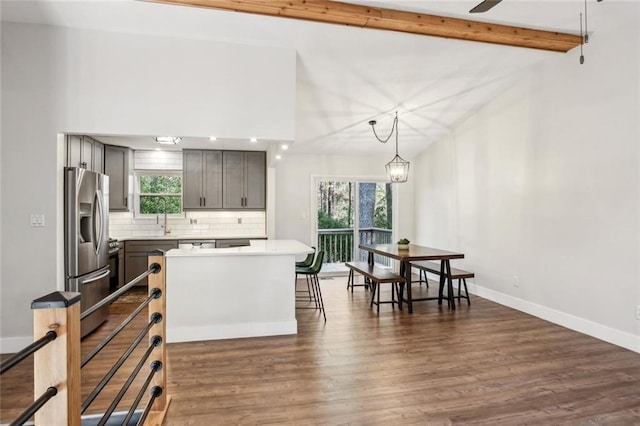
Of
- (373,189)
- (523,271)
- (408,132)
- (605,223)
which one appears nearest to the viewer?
(605,223)

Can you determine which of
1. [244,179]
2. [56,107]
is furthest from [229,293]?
[244,179]

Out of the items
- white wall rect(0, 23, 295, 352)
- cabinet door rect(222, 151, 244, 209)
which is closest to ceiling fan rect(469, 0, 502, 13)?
white wall rect(0, 23, 295, 352)

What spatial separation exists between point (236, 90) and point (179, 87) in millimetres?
563

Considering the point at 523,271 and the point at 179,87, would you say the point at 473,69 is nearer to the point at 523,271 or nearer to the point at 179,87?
the point at 523,271

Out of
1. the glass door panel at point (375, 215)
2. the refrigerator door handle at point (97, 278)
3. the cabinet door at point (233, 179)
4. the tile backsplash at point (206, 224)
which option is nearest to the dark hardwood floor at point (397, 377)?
the refrigerator door handle at point (97, 278)

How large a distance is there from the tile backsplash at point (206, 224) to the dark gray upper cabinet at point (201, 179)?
0.34 metres

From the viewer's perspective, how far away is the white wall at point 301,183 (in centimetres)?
683

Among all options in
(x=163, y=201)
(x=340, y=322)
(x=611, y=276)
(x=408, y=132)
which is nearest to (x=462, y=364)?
(x=340, y=322)

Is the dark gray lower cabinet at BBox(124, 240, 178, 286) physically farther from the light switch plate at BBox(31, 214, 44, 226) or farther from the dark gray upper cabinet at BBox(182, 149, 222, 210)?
the light switch plate at BBox(31, 214, 44, 226)

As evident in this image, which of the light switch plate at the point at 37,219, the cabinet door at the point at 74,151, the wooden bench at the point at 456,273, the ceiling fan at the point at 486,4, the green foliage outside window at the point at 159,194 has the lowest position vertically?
the wooden bench at the point at 456,273

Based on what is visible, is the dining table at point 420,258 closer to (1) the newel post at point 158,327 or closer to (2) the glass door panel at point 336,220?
(2) the glass door panel at point 336,220

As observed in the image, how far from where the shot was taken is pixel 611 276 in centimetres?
364

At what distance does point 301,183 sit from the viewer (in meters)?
6.93

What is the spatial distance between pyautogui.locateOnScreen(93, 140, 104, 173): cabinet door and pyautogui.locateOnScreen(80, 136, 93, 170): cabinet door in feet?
0.50
